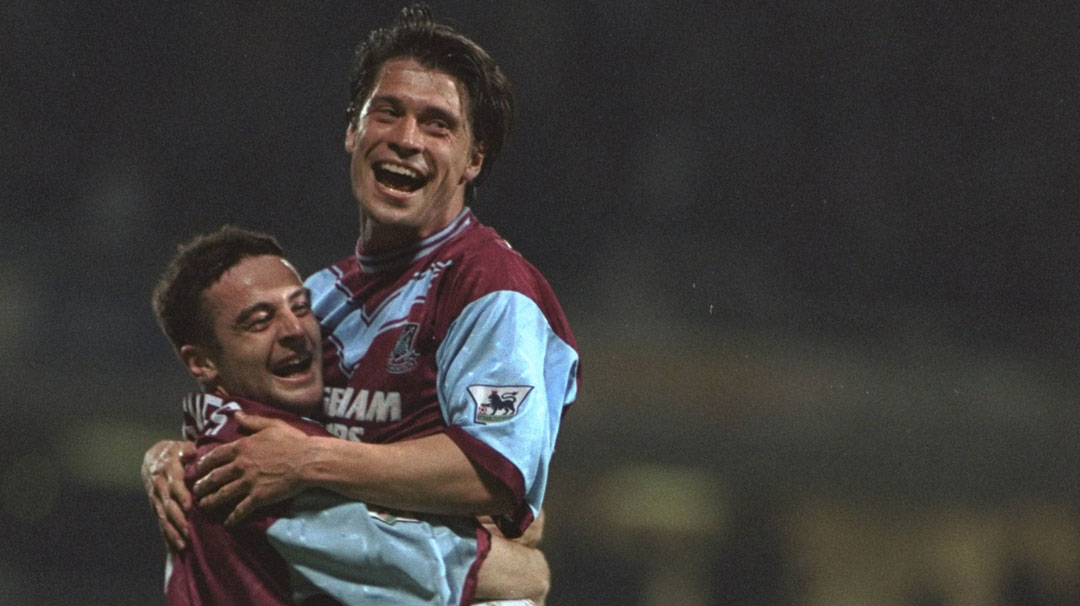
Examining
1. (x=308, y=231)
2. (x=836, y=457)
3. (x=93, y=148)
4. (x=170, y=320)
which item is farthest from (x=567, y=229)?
(x=170, y=320)

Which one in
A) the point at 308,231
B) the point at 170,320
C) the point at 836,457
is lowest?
the point at 836,457

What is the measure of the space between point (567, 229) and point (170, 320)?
3.68 meters

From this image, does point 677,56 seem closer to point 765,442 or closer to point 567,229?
point 567,229

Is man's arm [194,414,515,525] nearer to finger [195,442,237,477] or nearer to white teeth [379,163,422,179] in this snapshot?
finger [195,442,237,477]

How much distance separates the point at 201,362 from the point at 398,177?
0.34m

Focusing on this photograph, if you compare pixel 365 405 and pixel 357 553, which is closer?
pixel 357 553

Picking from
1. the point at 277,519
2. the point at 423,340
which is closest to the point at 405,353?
the point at 423,340

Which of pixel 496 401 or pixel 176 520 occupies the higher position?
pixel 496 401

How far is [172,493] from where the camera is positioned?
1683mm

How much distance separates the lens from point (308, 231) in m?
5.19

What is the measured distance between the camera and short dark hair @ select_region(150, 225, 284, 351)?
1705 millimetres

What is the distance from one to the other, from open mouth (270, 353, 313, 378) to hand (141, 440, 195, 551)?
0.15 metres

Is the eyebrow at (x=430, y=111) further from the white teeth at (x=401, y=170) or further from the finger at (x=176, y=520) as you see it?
the finger at (x=176, y=520)

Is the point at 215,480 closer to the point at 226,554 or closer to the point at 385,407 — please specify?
the point at 226,554
